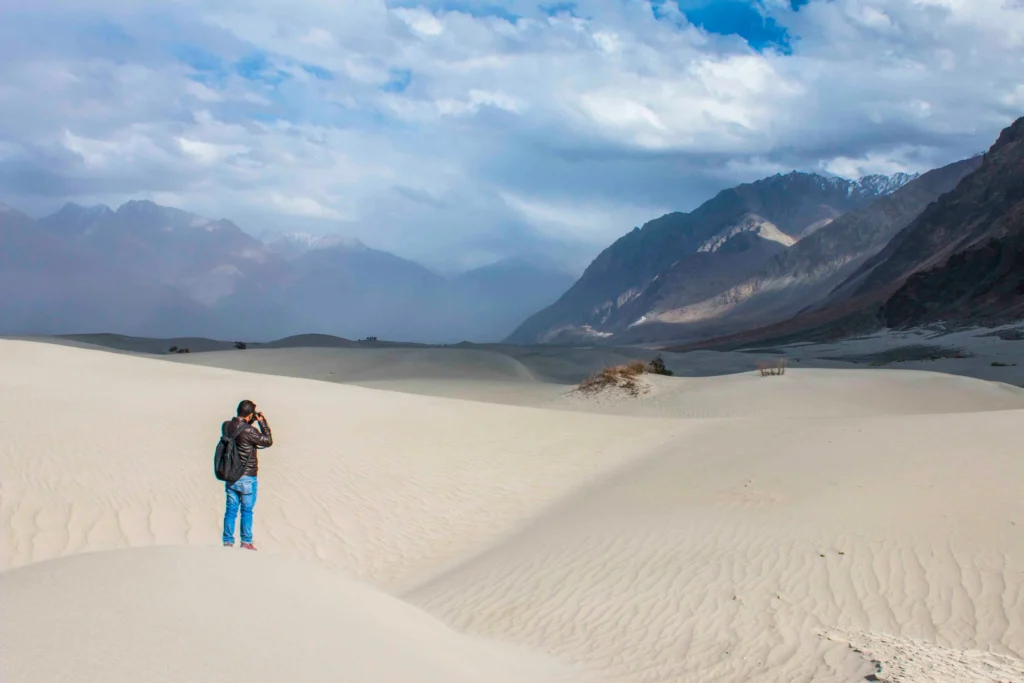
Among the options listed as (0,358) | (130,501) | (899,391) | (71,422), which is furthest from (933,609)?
(0,358)

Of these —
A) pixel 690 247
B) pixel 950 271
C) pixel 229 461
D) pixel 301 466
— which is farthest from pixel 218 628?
pixel 690 247

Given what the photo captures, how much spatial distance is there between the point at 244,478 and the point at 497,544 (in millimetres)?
2874

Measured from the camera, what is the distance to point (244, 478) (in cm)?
789

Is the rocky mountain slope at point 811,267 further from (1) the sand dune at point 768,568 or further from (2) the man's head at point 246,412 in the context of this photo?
(2) the man's head at point 246,412

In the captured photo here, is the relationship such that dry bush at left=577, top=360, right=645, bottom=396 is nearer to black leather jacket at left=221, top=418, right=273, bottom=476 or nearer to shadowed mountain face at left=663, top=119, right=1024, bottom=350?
black leather jacket at left=221, top=418, right=273, bottom=476

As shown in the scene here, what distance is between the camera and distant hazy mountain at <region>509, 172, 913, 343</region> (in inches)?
5546

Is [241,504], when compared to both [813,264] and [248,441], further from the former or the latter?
[813,264]

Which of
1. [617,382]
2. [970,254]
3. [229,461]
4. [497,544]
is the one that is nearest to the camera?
[229,461]

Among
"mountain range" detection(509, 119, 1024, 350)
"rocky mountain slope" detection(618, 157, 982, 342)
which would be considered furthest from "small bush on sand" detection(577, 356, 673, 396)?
"rocky mountain slope" detection(618, 157, 982, 342)

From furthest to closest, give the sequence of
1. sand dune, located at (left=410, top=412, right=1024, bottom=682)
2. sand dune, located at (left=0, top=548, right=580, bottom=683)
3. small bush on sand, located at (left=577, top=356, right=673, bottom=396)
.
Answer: small bush on sand, located at (left=577, top=356, right=673, bottom=396) → sand dune, located at (left=410, top=412, right=1024, bottom=682) → sand dune, located at (left=0, top=548, right=580, bottom=683)

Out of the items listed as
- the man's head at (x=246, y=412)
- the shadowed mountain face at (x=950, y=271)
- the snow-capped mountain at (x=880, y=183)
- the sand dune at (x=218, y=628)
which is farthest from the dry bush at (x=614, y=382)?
the snow-capped mountain at (x=880, y=183)

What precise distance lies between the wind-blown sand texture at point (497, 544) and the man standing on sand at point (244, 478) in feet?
2.61

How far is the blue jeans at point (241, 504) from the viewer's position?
25.8 feet

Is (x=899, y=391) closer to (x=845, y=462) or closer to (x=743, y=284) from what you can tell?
(x=845, y=462)
